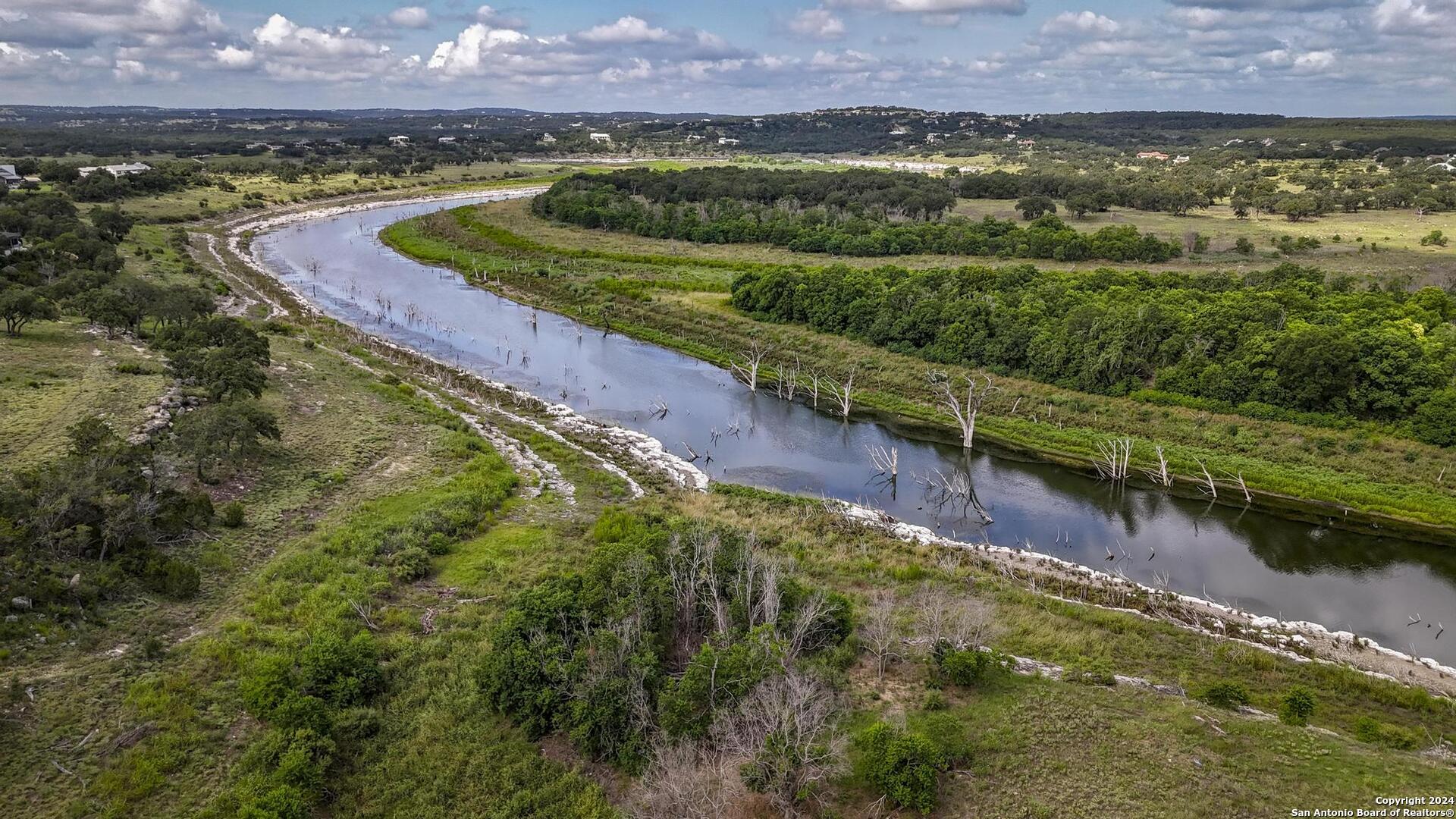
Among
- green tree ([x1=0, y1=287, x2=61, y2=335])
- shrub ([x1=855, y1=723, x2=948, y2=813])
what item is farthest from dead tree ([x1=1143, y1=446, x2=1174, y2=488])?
green tree ([x1=0, y1=287, x2=61, y2=335])

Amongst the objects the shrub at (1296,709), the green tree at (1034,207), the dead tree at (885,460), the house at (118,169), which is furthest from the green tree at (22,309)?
the green tree at (1034,207)

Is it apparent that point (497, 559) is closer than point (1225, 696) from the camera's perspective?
No

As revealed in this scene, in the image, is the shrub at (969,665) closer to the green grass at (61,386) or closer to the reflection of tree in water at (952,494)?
the reflection of tree in water at (952,494)

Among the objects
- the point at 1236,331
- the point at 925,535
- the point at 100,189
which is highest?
the point at 100,189

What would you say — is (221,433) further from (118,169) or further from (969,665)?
(118,169)

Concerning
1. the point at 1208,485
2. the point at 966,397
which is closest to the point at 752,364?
the point at 966,397

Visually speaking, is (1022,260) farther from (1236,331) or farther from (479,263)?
(479,263)

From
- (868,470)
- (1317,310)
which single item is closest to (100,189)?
(868,470)
